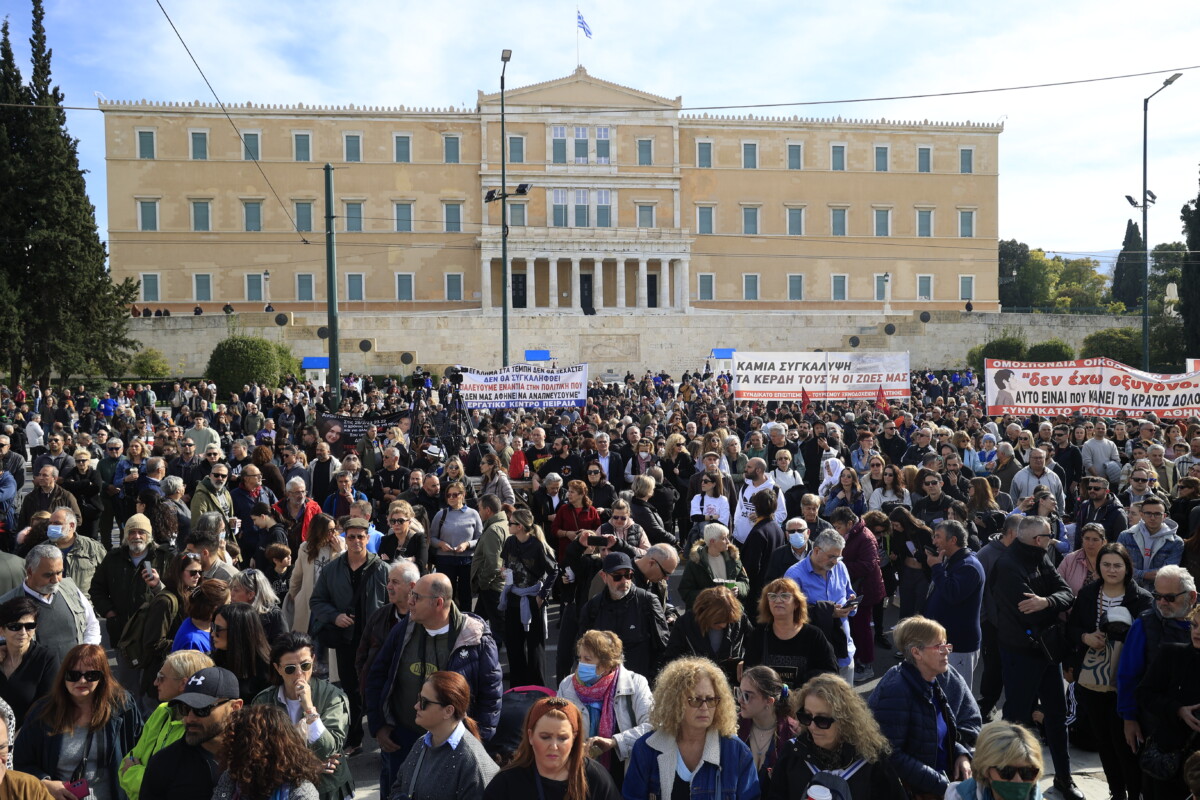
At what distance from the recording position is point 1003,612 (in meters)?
5.81

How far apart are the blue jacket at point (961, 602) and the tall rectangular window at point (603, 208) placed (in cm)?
4800

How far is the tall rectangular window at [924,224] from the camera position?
56.4 meters

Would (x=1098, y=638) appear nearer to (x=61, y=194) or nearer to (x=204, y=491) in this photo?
(x=204, y=491)

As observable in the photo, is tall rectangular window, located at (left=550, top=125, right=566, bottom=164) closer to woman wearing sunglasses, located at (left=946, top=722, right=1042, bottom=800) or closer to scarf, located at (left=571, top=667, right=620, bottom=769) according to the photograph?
scarf, located at (left=571, top=667, right=620, bottom=769)

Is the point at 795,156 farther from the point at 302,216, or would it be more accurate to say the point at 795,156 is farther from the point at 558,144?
the point at 302,216

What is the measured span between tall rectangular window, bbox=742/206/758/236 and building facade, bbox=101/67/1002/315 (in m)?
0.12

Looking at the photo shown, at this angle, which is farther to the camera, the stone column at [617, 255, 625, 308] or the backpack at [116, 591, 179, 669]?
the stone column at [617, 255, 625, 308]

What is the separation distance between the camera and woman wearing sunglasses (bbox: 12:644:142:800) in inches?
159

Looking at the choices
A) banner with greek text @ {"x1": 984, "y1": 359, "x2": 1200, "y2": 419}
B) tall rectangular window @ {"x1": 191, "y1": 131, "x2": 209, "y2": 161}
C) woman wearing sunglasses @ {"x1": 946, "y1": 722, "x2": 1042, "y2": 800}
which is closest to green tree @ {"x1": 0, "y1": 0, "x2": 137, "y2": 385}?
tall rectangular window @ {"x1": 191, "y1": 131, "x2": 209, "y2": 161}

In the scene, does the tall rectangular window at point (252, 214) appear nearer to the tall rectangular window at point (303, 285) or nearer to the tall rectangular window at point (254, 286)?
the tall rectangular window at point (254, 286)

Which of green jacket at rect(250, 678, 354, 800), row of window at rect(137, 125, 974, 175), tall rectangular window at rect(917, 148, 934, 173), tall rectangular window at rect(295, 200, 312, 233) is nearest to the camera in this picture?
green jacket at rect(250, 678, 354, 800)

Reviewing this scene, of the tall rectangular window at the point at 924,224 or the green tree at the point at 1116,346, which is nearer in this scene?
the green tree at the point at 1116,346

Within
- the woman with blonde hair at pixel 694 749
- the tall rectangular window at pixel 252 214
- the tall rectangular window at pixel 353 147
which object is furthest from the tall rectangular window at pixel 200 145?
the woman with blonde hair at pixel 694 749

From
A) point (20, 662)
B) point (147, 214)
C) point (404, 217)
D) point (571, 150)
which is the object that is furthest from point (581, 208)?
point (20, 662)
